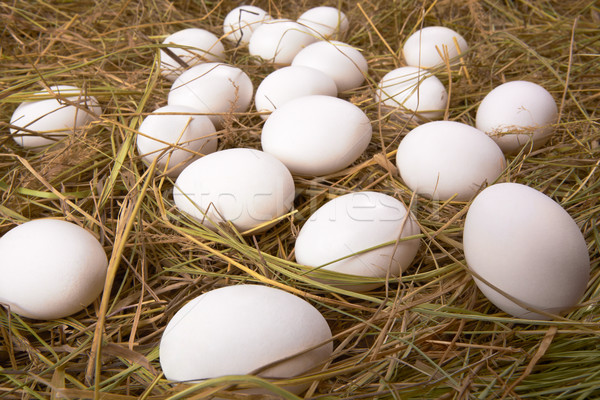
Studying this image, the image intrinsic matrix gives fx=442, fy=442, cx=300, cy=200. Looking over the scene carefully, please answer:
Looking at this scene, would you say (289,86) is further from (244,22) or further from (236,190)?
(244,22)

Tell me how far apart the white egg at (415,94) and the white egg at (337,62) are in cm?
10

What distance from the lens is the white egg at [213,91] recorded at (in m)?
1.16

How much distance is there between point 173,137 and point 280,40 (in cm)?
56

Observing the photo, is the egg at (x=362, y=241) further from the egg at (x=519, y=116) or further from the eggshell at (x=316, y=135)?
the egg at (x=519, y=116)

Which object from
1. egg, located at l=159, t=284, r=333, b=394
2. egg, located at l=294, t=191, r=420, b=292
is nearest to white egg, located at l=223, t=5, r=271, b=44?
egg, located at l=294, t=191, r=420, b=292

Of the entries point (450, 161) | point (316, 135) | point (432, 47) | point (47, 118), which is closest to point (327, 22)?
point (432, 47)

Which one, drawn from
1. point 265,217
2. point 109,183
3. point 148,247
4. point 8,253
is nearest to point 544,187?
point 265,217

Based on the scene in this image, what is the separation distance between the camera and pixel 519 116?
1.06 meters

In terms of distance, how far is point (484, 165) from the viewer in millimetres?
948

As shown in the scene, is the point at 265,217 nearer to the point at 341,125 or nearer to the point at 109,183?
the point at 341,125

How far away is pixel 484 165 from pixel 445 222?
15 centimetres

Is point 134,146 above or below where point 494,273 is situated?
above

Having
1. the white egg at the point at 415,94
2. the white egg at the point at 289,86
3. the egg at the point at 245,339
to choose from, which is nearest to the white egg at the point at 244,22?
the white egg at the point at 289,86

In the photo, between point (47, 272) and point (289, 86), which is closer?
point (47, 272)
